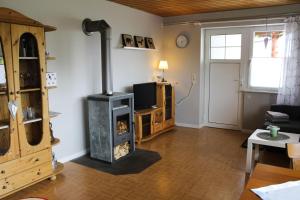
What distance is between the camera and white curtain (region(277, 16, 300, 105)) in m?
4.26

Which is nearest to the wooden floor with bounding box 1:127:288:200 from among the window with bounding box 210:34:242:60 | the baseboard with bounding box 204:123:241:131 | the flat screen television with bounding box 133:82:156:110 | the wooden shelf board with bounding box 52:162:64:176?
the wooden shelf board with bounding box 52:162:64:176

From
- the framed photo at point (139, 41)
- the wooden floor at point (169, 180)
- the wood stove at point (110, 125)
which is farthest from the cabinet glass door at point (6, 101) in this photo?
the framed photo at point (139, 41)

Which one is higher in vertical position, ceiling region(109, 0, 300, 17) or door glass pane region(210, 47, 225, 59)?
ceiling region(109, 0, 300, 17)

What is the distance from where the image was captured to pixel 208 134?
5.01 metres

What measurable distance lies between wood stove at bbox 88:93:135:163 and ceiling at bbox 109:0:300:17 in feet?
5.22

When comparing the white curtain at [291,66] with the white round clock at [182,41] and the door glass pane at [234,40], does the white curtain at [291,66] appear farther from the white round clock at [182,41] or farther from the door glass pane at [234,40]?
the white round clock at [182,41]

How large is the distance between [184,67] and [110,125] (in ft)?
8.23

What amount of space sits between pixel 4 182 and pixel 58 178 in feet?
2.20

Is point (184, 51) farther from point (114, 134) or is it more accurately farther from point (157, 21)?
point (114, 134)

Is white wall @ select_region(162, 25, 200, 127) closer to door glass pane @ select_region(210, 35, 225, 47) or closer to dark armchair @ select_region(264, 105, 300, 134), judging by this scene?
door glass pane @ select_region(210, 35, 225, 47)

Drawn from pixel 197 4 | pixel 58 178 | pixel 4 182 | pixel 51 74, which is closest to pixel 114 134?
pixel 58 178

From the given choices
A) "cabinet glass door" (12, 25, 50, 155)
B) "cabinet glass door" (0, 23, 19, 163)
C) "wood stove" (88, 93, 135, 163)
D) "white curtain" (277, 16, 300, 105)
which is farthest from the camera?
"white curtain" (277, 16, 300, 105)

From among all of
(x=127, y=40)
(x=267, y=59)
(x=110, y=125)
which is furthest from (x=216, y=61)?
(x=110, y=125)

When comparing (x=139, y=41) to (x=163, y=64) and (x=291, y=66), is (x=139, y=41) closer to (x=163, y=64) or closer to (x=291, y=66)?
(x=163, y=64)
